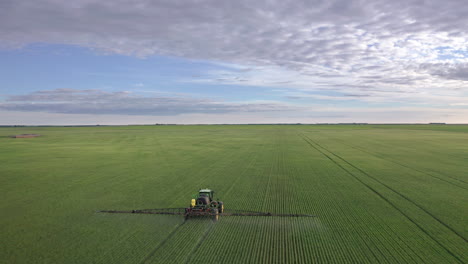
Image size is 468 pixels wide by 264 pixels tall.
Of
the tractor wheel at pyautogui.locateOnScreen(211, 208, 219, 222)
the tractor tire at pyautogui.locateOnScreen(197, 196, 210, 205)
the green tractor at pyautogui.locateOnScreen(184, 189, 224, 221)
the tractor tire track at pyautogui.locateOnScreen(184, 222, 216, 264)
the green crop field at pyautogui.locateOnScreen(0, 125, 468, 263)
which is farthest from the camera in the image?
the tractor tire at pyautogui.locateOnScreen(197, 196, 210, 205)

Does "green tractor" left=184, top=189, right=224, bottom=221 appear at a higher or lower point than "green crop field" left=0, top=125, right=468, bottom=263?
higher

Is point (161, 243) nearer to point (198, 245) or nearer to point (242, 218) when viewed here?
point (198, 245)

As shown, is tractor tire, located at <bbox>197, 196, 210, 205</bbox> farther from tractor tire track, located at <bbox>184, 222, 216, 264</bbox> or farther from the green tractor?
tractor tire track, located at <bbox>184, 222, 216, 264</bbox>

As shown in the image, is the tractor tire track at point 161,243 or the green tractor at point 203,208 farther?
the green tractor at point 203,208

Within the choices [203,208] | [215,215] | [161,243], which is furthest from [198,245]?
[203,208]

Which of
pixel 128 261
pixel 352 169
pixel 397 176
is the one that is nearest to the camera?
pixel 128 261

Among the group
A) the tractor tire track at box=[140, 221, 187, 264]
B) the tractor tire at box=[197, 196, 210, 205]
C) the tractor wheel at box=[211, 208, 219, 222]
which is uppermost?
the tractor tire at box=[197, 196, 210, 205]

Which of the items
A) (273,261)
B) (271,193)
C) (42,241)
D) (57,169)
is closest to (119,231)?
(42,241)

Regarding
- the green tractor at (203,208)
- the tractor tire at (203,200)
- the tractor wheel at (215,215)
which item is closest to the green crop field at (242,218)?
the tractor wheel at (215,215)

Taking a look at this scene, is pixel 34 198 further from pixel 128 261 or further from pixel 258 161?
pixel 258 161

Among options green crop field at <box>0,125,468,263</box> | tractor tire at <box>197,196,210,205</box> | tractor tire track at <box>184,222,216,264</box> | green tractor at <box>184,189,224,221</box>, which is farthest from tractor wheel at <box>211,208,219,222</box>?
tractor tire track at <box>184,222,216,264</box>

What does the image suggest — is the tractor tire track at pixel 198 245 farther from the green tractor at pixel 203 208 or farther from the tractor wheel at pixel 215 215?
the green tractor at pixel 203 208
